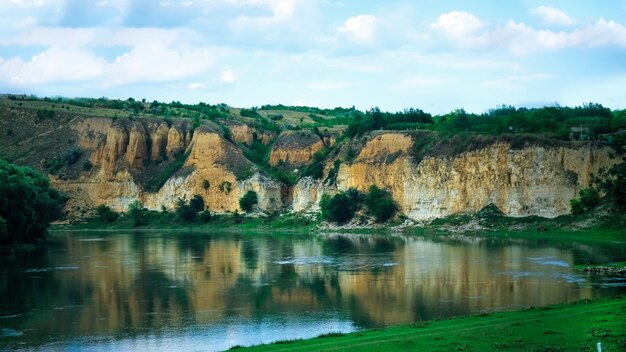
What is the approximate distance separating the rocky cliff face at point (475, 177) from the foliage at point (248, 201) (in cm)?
740

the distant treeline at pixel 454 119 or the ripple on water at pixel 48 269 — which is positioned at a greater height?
the distant treeline at pixel 454 119

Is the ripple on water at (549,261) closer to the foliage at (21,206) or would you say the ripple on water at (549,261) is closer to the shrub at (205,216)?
the foliage at (21,206)

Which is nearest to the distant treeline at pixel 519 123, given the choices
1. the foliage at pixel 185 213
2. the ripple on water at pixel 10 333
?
the foliage at pixel 185 213

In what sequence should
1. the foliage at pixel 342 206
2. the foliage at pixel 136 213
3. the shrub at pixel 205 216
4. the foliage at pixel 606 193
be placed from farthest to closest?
the foliage at pixel 136 213, the shrub at pixel 205 216, the foliage at pixel 342 206, the foliage at pixel 606 193

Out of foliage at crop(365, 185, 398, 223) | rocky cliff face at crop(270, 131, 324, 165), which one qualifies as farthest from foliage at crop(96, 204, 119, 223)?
foliage at crop(365, 185, 398, 223)

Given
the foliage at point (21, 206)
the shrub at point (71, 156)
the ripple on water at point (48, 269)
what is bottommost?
the ripple on water at point (48, 269)

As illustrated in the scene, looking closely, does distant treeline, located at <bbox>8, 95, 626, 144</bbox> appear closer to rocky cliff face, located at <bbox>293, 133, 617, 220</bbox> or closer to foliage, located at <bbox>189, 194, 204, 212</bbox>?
rocky cliff face, located at <bbox>293, 133, 617, 220</bbox>

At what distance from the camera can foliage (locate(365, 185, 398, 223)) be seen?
92.9 m

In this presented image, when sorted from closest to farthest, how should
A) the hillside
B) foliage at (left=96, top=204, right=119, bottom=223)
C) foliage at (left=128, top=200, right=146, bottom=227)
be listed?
1. the hillside
2. foliage at (left=128, top=200, right=146, bottom=227)
3. foliage at (left=96, top=204, right=119, bottom=223)

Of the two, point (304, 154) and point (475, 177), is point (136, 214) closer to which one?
point (304, 154)

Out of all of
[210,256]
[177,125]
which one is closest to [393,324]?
[210,256]

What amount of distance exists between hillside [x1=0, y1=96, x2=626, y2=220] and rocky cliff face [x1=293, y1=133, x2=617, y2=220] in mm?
119

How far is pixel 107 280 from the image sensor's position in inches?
1935

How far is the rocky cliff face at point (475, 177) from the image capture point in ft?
262
